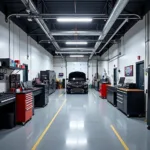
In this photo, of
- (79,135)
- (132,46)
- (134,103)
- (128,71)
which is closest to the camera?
(79,135)

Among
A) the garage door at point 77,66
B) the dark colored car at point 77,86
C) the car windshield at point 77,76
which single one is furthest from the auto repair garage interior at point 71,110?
the garage door at point 77,66

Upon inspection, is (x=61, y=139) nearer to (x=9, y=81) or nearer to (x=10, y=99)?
(x=10, y=99)

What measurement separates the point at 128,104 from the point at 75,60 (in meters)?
12.0

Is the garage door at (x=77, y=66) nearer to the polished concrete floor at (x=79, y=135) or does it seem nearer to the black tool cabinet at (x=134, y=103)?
the black tool cabinet at (x=134, y=103)

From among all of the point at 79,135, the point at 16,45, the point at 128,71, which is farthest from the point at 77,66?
the point at 79,135

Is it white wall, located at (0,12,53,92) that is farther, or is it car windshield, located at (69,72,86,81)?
car windshield, located at (69,72,86,81)

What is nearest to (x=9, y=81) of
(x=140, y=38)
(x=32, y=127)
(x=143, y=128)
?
(x=32, y=127)

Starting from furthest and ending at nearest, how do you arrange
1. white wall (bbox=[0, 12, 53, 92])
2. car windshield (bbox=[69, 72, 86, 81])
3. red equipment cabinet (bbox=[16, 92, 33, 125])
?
car windshield (bbox=[69, 72, 86, 81]), white wall (bbox=[0, 12, 53, 92]), red equipment cabinet (bbox=[16, 92, 33, 125])

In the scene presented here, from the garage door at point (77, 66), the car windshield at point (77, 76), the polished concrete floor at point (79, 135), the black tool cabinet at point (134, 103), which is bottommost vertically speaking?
the polished concrete floor at point (79, 135)

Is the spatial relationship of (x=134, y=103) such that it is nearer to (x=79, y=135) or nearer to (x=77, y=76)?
(x=79, y=135)

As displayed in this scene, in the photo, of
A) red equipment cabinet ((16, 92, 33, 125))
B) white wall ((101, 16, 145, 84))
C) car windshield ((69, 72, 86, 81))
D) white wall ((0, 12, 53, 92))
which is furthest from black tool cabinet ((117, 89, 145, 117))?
car windshield ((69, 72, 86, 81))

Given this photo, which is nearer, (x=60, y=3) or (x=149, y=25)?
(x=149, y=25)

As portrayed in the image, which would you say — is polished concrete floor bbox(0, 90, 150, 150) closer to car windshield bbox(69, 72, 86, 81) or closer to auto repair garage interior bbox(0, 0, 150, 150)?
auto repair garage interior bbox(0, 0, 150, 150)

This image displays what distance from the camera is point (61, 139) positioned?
3189 millimetres
